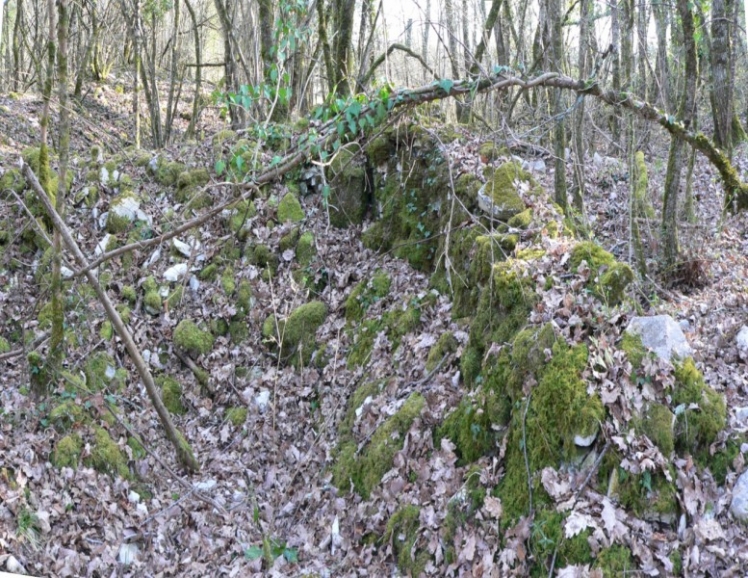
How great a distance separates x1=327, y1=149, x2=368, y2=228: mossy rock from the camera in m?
8.04

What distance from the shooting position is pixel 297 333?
7.09 metres

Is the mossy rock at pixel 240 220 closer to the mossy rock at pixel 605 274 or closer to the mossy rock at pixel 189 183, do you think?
the mossy rock at pixel 189 183

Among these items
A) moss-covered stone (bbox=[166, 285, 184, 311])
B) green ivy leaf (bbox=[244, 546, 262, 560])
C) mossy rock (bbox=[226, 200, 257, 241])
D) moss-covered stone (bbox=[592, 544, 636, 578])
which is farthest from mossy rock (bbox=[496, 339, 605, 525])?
mossy rock (bbox=[226, 200, 257, 241])

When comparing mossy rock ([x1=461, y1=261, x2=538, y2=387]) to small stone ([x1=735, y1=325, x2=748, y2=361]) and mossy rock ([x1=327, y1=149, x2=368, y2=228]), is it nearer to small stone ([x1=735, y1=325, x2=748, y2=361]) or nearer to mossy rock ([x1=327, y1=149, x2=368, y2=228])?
small stone ([x1=735, y1=325, x2=748, y2=361])

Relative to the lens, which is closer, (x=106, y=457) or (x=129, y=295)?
(x=106, y=457)

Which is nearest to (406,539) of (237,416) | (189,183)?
(237,416)

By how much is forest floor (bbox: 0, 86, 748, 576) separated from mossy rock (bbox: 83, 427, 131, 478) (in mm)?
101

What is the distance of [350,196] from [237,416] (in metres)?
3.20

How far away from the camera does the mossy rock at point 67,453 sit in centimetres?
536

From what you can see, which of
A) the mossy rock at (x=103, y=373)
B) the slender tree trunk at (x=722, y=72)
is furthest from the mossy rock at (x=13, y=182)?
the slender tree trunk at (x=722, y=72)

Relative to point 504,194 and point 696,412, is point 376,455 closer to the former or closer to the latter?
point 696,412

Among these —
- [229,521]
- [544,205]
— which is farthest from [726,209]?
[229,521]

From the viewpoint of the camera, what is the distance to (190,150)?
31.6ft

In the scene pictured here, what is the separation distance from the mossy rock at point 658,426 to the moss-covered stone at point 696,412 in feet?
0.28
